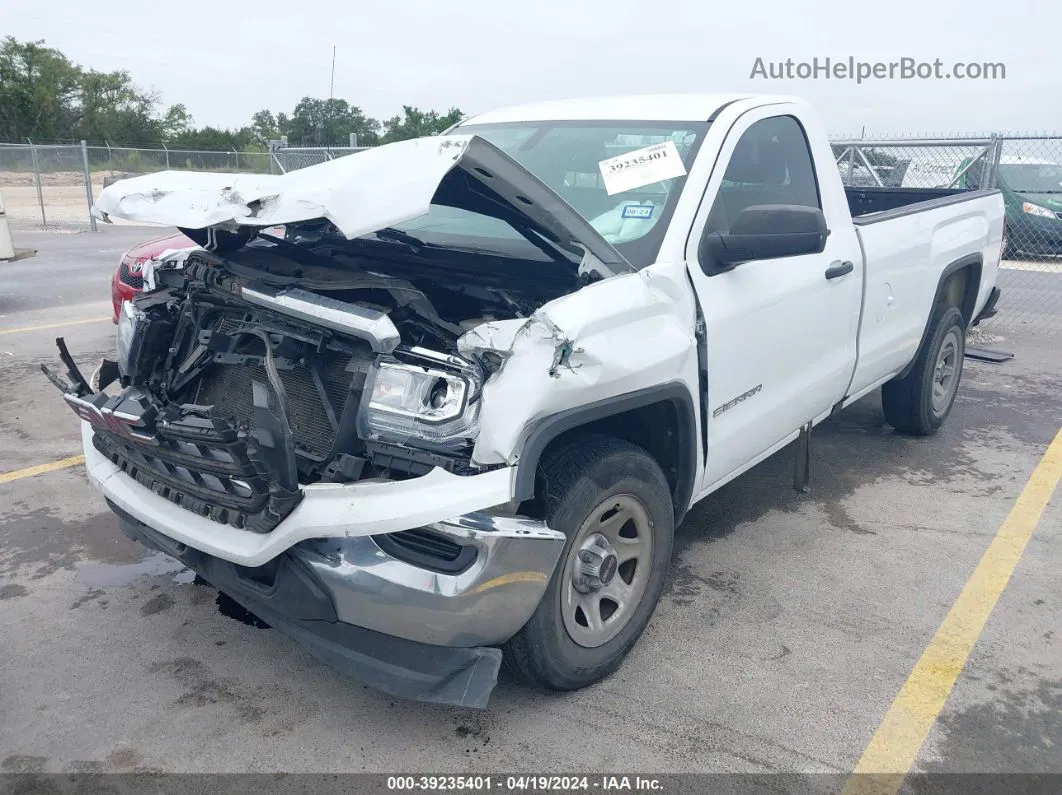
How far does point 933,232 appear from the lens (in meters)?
4.99

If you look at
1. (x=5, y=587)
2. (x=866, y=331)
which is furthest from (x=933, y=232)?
(x=5, y=587)

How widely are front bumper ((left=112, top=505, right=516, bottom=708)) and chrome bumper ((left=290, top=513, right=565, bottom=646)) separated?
6cm

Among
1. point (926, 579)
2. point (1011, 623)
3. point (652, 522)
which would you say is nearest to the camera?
point (652, 522)

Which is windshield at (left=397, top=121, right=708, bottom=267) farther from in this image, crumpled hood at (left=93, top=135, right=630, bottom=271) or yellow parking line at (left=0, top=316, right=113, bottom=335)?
yellow parking line at (left=0, top=316, right=113, bottom=335)

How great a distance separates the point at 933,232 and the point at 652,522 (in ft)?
9.70

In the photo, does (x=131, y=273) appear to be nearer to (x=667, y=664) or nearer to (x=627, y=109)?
(x=627, y=109)

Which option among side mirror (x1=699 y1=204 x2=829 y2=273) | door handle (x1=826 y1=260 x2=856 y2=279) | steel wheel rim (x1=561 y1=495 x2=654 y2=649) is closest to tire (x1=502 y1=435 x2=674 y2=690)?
steel wheel rim (x1=561 y1=495 x2=654 y2=649)

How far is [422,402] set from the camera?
2.53 m

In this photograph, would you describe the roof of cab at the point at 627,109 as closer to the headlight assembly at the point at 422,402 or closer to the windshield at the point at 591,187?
Answer: the windshield at the point at 591,187

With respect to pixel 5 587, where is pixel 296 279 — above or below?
above

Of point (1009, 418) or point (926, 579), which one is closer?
point (926, 579)

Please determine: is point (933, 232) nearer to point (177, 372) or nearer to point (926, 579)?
point (926, 579)

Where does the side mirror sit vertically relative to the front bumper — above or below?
above

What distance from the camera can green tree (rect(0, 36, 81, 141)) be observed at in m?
46.8
